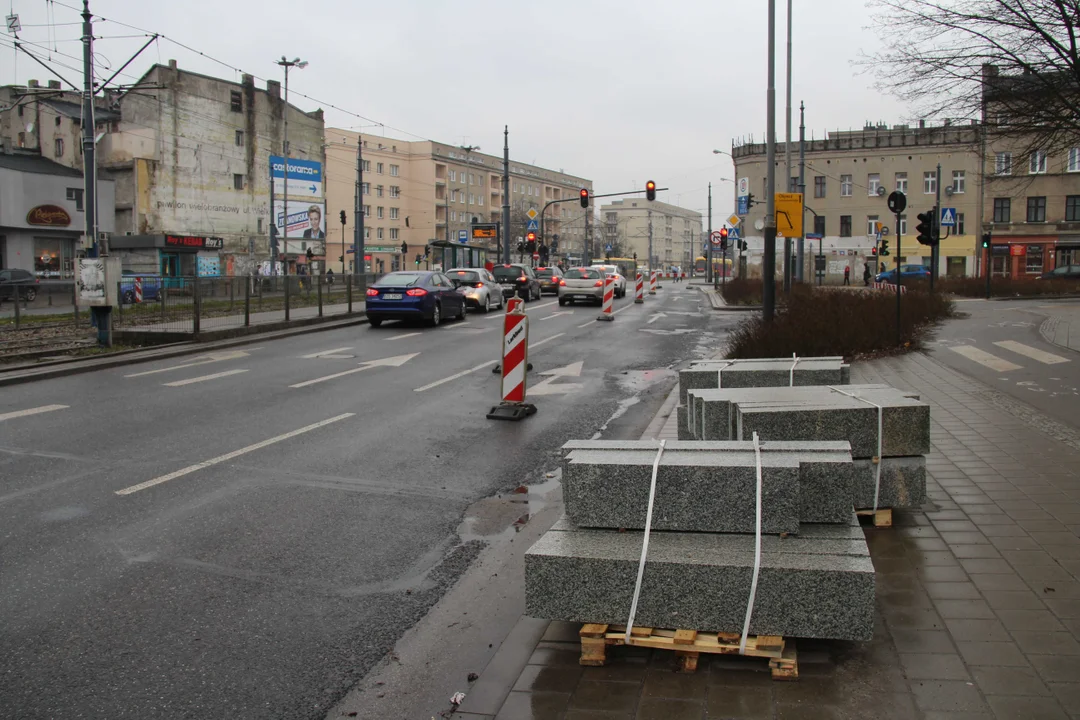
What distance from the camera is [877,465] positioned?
5441 millimetres

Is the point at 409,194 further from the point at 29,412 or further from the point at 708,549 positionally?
the point at 708,549

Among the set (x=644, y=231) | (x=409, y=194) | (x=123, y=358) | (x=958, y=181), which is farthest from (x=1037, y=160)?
(x=644, y=231)

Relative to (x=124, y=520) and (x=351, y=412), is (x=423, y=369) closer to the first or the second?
(x=351, y=412)

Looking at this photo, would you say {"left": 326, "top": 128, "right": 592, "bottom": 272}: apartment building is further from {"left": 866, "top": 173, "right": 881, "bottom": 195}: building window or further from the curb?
the curb

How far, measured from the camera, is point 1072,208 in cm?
6119

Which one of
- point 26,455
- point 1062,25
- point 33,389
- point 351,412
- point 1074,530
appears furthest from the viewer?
point 1062,25

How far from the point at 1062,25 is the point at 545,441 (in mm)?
10964

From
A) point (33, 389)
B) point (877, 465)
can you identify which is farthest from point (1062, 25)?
point (33, 389)

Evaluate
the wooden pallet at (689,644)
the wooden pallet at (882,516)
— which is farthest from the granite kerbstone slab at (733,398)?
the wooden pallet at (689,644)

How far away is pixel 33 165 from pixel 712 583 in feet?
179

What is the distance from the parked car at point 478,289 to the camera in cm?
3003

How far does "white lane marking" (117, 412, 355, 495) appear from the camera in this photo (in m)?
7.18

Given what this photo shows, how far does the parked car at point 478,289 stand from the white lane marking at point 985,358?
54.9 feet

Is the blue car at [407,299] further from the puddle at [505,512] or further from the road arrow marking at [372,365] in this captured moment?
the puddle at [505,512]
